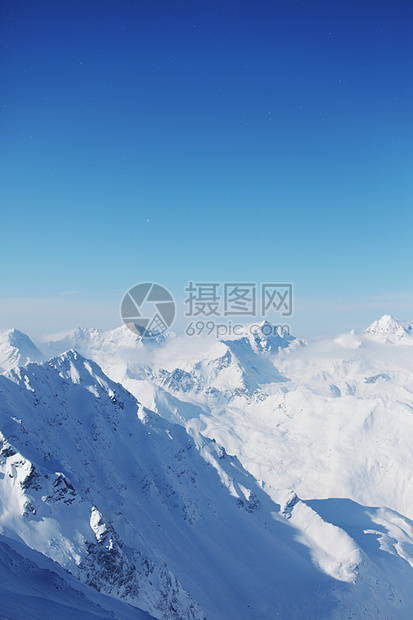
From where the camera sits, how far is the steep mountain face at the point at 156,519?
231ft

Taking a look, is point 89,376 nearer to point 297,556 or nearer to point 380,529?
point 297,556

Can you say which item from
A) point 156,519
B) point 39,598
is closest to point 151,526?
point 156,519

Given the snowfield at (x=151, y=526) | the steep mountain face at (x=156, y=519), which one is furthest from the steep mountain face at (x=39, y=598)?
the steep mountain face at (x=156, y=519)

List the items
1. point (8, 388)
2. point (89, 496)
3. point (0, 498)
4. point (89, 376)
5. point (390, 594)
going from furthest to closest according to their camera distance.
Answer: point (89, 376) → point (390, 594) → point (8, 388) → point (89, 496) → point (0, 498)

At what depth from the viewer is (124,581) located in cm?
6888

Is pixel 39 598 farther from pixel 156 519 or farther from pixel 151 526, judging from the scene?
pixel 156 519

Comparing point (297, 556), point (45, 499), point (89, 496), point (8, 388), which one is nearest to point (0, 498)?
point (45, 499)

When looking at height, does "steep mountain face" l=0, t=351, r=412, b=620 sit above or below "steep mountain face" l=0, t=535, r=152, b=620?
below

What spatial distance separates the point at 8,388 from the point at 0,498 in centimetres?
3614

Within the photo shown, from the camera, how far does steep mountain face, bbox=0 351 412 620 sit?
70.4 m

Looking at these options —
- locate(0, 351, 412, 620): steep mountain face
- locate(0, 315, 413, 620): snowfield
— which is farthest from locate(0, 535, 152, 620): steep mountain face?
locate(0, 351, 412, 620): steep mountain face

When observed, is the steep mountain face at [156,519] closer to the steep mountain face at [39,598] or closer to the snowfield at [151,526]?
the snowfield at [151,526]

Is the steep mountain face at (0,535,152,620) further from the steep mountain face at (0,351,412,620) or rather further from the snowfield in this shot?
the steep mountain face at (0,351,412,620)

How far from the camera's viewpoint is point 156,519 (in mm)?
109312
